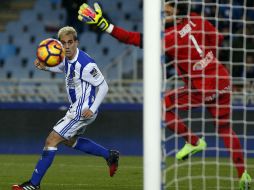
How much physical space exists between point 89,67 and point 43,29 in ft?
37.0

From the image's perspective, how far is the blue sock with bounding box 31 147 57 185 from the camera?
906cm

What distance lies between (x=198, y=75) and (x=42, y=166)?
1.85 meters

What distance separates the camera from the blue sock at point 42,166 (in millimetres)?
9062

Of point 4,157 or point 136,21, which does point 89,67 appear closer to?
point 4,157

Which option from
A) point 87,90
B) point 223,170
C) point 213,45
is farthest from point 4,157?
point 213,45

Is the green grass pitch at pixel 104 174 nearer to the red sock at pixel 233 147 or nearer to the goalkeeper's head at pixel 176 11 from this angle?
the red sock at pixel 233 147

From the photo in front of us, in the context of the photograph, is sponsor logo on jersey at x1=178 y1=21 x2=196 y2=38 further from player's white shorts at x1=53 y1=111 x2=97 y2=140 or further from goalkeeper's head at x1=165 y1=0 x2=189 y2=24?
player's white shorts at x1=53 y1=111 x2=97 y2=140

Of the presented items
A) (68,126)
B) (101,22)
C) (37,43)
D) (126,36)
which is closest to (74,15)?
(37,43)

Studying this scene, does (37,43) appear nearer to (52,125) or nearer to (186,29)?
(52,125)

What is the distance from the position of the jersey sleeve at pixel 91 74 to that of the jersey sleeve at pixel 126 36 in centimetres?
100

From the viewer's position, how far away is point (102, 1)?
20875 mm

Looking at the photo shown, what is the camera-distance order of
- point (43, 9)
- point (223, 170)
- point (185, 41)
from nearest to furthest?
point (185, 41) → point (223, 170) → point (43, 9)

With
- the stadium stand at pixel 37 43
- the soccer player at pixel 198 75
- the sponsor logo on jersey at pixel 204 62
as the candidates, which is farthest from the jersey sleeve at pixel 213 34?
the stadium stand at pixel 37 43

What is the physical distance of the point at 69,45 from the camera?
953 cm
